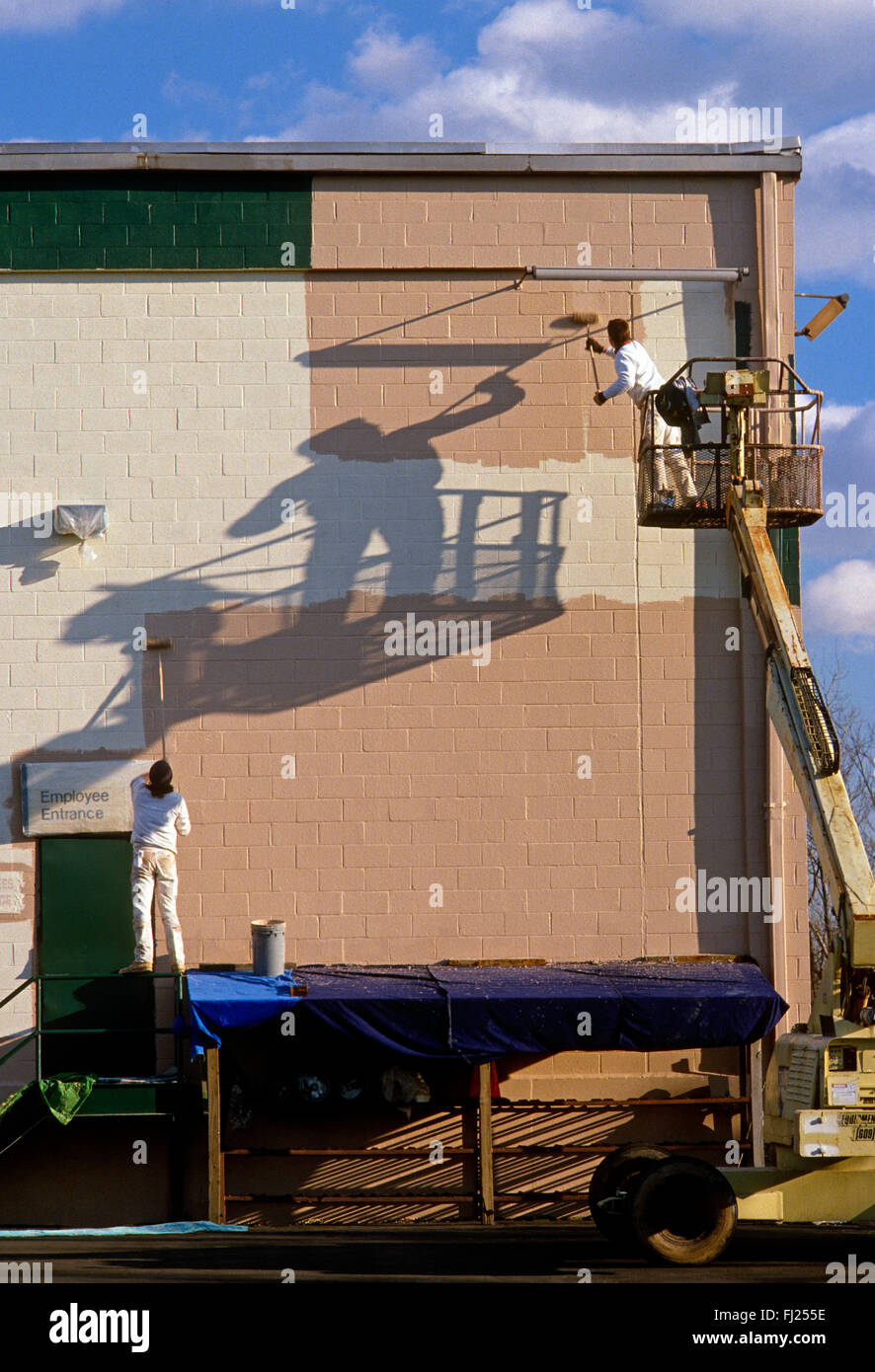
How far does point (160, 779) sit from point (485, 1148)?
14.1 ft

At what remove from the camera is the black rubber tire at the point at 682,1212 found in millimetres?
10211

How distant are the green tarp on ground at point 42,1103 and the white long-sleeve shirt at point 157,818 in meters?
2.08

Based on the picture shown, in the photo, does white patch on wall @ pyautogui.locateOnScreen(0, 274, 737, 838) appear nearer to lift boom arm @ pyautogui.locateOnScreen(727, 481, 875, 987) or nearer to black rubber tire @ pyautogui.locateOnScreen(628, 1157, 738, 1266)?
lift boom arm @ pyautogui.locateOnScreen(727, 481, 875, 987)

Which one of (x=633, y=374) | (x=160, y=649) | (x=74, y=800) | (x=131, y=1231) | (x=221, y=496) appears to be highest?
(x=633, y=374)

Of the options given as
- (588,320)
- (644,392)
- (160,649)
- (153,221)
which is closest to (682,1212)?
(160,649)

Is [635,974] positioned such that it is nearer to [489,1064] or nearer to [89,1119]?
[489,1064]

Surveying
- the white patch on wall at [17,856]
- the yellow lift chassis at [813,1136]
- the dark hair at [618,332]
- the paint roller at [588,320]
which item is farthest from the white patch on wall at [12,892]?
the dark hair at [618,332]

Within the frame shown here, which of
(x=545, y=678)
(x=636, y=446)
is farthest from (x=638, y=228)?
(x=545, y=678)

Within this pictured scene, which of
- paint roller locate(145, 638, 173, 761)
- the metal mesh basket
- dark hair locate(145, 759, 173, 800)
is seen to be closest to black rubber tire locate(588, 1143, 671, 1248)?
dark hair locate(145, 759, 173, 800)

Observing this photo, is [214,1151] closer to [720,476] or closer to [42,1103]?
[42,1103]

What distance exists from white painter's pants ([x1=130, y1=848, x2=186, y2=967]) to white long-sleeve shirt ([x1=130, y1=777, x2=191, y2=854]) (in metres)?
0.08

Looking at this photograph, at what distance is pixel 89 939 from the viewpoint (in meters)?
14.2

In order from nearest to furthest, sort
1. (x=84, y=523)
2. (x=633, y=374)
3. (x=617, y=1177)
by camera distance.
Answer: (x=617, y=1177) → (x=633, y=374) → (x=84, y=523)

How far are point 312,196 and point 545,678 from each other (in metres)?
5.12
